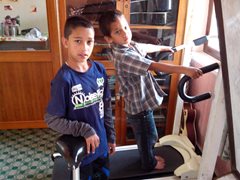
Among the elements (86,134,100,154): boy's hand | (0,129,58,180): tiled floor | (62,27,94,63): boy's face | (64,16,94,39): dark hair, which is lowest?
(0,129,58,180): tiled floor

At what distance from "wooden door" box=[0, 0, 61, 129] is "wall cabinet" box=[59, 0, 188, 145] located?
304mm

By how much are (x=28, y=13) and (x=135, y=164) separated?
165 centimetres

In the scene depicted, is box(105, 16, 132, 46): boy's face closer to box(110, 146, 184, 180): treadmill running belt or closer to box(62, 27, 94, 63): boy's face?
box(62, 27, 94, 63): boy's face

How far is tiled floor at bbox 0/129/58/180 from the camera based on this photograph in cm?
189

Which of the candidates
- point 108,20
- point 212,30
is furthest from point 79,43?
point 212,30

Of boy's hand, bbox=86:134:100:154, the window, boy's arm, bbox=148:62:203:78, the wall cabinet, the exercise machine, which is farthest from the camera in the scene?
the window

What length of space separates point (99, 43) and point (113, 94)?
0.48 meters

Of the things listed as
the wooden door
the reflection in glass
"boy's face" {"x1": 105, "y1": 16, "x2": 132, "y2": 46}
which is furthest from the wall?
the wooden door

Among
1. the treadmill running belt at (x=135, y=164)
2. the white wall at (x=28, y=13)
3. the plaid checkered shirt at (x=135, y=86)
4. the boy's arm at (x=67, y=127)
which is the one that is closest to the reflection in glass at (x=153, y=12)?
the plaid checkered shirt at (x=135, y=86)

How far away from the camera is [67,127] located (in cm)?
105

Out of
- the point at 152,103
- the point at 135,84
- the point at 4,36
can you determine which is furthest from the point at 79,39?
the point at 4,36

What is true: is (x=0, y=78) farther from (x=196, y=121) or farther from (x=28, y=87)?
(x=196, y=121)

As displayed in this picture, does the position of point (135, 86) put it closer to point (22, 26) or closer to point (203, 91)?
point (203, 91)

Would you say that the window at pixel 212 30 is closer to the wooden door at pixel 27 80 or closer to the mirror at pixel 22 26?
the wooden door at pixel 27 80
